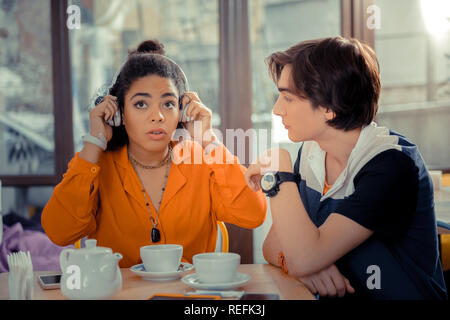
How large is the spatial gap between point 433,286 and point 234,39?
2.37 meters

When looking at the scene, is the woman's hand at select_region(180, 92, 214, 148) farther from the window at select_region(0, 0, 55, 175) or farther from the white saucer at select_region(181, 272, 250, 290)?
the window at select_region(0, 0, 55, 175)

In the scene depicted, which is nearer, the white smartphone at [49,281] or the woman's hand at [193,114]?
the white smartphone at [49,281]

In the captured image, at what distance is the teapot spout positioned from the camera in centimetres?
100

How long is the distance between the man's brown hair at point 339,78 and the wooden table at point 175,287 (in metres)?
0.51

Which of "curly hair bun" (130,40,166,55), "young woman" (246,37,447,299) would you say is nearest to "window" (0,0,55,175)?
"curly hair bun" (130,40,166,55)

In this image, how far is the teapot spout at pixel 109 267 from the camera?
1.00 metres

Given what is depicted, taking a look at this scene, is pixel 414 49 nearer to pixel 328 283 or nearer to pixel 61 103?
pixel 61 103

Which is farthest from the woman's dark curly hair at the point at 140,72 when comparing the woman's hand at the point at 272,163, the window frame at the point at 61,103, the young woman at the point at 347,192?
the window frame at the point at 61,103

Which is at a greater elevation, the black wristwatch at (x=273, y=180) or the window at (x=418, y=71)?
the window at (x=418, y=71)

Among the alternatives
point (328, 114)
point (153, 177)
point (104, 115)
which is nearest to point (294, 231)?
point (328, 114)

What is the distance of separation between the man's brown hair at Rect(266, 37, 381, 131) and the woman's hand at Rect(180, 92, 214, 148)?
406mm

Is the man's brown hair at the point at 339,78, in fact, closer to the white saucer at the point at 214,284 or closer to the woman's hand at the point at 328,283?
the woman's hand at the point at 328,283

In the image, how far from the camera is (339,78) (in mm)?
1371
